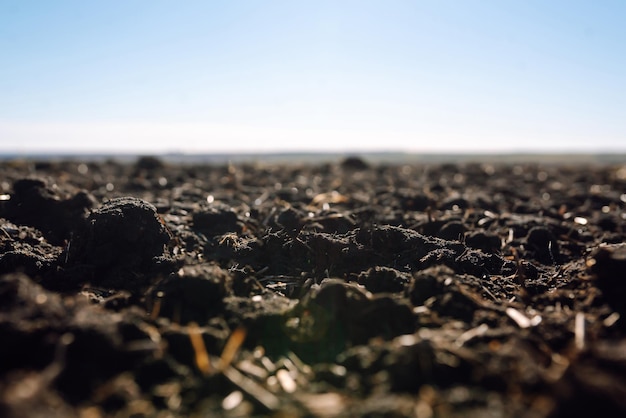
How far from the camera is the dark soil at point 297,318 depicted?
201cm

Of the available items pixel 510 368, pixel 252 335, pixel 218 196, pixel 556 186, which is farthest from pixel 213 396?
pixel 556 186

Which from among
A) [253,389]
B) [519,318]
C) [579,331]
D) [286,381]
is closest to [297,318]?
[286,381]

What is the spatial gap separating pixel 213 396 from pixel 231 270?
165 cm

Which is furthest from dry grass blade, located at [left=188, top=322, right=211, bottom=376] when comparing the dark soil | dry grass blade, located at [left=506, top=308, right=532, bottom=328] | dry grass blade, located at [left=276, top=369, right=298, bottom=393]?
dry grass blade, located at [left=506, top=308, right=532, bottom=328]

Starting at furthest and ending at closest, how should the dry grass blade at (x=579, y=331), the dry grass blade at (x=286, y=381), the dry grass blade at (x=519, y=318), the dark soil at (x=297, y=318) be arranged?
the dry grass blade at (x=519, y=318) → the dry grass blade at (x=579, y=331) → the dry grass blade at (x=286, y=381) → the dark soil at (x=297, y=318)

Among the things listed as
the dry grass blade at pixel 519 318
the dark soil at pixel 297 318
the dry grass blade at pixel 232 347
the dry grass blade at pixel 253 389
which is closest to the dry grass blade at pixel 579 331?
the dark soil at pixel 297 318

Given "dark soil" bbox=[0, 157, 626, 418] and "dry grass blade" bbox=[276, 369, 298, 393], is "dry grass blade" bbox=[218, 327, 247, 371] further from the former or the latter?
"dry grass blade" bbox=[276, 369, 298, 393]

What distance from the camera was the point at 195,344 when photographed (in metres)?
2.47

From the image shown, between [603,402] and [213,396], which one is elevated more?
[603,402]

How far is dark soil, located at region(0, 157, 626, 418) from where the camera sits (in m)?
2.01

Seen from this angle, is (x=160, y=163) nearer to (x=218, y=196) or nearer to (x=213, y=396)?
(x=218, y=196)

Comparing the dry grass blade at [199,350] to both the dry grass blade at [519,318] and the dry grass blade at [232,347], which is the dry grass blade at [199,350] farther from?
the dry grass blade at [519,318]

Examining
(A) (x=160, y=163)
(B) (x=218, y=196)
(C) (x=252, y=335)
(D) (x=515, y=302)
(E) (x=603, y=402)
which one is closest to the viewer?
(E) (x=603, y=402)

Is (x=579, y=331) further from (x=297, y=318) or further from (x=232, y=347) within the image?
(x=232, y=347)
